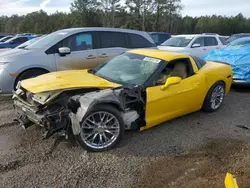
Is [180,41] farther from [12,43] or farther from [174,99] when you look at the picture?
[12,43]

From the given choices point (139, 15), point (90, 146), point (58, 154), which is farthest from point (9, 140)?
point (139, 15)

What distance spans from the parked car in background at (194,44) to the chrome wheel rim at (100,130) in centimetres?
756

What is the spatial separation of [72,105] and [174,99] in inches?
67.4

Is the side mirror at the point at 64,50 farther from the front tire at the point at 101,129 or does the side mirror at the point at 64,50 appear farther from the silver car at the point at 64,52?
the front tire at the point at 101,129

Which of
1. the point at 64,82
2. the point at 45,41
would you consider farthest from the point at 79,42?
the point at 64,82

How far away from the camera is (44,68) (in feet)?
19.0

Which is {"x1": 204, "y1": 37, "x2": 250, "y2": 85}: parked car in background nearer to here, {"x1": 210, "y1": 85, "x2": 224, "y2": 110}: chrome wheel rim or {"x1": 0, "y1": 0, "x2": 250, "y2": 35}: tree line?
{"x1": 210, "y1": 85, "x2": 224, "y2": 110}: chrome wheel rim

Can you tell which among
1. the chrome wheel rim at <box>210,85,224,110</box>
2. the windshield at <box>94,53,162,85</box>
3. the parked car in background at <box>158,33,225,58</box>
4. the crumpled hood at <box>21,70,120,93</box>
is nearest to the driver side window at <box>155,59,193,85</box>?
the windshield at <box>94,53,162,85</box>

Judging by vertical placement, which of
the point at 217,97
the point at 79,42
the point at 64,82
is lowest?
the point at 217,97

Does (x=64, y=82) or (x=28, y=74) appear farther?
(x=28, y=74)

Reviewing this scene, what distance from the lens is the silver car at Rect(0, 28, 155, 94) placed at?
17.9ft

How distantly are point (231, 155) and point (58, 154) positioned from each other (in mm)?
2405

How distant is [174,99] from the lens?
13.6 ft

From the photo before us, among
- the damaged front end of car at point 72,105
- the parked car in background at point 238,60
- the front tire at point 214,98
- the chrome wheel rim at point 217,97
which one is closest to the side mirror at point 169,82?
the damaged front end of car at point 72,105
